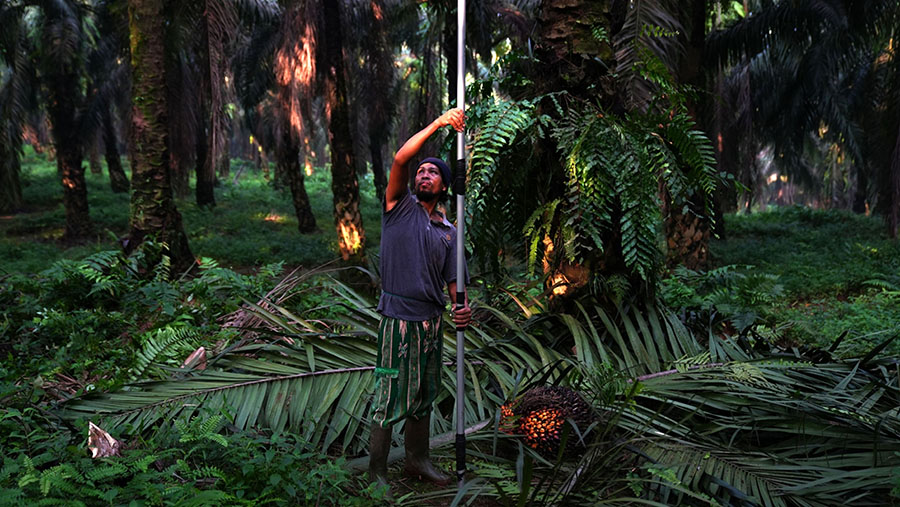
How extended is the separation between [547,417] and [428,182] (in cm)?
142

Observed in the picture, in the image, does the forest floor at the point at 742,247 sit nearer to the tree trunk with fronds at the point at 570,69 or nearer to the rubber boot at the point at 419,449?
the tree trunk with fronds at the point at 570,69

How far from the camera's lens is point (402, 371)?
342cm

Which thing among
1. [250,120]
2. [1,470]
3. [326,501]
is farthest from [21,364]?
[250,120]

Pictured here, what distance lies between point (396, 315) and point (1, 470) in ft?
5.92

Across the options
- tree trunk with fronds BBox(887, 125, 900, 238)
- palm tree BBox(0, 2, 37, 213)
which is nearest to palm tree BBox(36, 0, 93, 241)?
palm tree BBox(0, 2, 37, 213)

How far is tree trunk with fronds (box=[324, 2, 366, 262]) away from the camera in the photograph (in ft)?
39.4

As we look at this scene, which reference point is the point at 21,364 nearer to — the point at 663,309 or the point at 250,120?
the point at 663,309

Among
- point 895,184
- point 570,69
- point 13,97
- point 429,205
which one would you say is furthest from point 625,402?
point 13,97

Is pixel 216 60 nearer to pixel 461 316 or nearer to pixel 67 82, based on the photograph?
pixel 461 316

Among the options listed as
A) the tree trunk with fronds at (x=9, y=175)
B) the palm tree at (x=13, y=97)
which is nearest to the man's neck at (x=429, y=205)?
the palm tree at (x=13, y=97)

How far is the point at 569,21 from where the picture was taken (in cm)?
461

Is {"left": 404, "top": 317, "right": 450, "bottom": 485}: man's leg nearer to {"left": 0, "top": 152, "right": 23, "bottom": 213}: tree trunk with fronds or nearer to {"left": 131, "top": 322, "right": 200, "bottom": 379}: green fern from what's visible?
{"left": 131, "top": 322, "right": 200, "bottom": 379}: green fern

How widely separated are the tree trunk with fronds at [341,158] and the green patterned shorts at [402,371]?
8.63 m

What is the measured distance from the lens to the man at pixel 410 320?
134 inches
